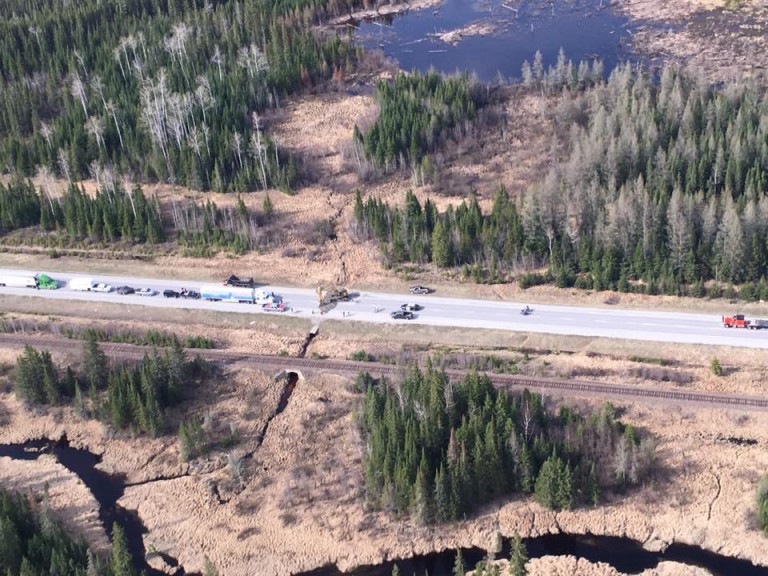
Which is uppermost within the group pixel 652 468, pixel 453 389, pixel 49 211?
pixel 49 211

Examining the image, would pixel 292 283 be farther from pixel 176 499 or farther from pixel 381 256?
pixel 176 499

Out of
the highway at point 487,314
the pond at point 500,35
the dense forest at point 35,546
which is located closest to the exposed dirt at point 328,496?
the dense forest at point 35,546

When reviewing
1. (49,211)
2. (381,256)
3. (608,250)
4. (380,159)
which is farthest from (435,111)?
(49,211)

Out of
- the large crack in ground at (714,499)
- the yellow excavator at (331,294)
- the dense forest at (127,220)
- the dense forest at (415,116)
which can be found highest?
→ the dense forest at (415,116)

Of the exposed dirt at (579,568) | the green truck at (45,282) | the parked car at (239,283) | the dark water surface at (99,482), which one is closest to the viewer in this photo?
the exposed dirt at (579,568)

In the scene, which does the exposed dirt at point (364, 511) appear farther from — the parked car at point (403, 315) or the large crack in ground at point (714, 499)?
the parked car at point (403, 315)

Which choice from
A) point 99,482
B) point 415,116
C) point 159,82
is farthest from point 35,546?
point 159,82

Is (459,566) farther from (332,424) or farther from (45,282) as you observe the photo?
(45,282)
